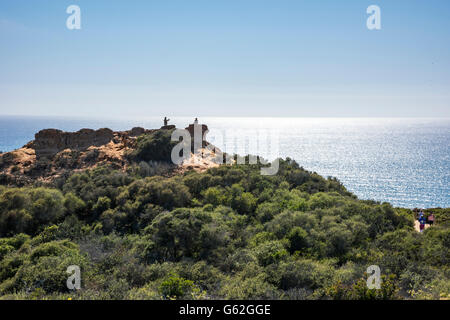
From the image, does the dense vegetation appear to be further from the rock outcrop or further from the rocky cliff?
the rock outcrop

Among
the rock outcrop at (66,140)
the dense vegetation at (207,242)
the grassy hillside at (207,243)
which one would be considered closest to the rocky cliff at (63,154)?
the rock outcrop at (66,140)

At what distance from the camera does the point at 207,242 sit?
12797mm

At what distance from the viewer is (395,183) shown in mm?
63000

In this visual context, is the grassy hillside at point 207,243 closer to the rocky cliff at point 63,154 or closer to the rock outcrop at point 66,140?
the rocky cliff at point 63,154

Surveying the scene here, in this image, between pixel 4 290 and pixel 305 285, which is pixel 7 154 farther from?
pixel 305 285

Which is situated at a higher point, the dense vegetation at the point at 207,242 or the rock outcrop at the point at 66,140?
the rock outcrop at the point at 66,140

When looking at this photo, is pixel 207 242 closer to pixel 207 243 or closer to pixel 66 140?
pixel 207 243

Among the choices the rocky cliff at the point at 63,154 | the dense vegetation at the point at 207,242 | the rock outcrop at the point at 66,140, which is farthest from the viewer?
the rock outcrop at the point at 66,140

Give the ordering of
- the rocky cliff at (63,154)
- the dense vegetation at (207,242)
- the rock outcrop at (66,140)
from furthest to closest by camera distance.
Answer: the rock outcrop at (66,140)
the rocky cliff at (63,154)
the dense vegetation at (207,242)

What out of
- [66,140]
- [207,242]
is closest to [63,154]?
[66,140]

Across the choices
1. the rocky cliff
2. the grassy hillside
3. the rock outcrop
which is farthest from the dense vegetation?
the rock outcrop

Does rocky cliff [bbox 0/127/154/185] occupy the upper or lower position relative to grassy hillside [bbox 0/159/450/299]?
upper

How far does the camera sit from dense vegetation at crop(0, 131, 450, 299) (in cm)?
871

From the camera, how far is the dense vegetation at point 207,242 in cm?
871
